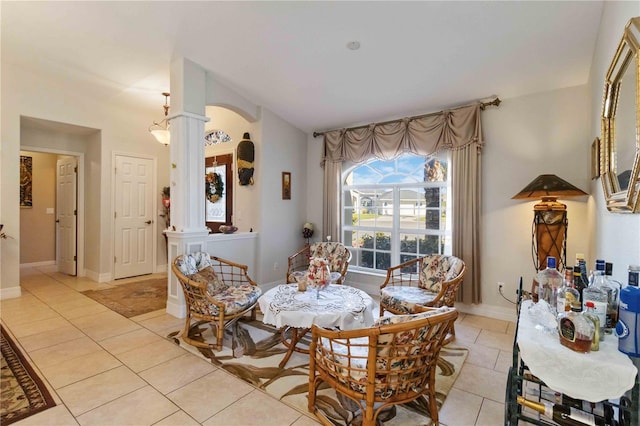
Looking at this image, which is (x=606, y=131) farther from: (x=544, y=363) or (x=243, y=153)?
(x=243, y=153)

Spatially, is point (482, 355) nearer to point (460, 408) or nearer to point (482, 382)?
point (482, 382)

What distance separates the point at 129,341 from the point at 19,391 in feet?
2.76

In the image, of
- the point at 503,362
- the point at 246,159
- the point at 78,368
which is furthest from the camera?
the point at 246,159

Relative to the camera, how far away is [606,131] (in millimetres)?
1902

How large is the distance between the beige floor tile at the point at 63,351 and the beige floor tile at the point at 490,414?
123 inches

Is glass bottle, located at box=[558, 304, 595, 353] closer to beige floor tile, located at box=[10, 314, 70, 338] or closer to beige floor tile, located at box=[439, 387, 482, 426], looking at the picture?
beige floor tile, located at box=[439, 387, 482, 426]

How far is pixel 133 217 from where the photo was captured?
5535 millimetres

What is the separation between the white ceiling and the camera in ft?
8.39

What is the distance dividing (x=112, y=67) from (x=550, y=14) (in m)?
4.68

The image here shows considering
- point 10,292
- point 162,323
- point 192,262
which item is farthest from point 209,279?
point 10,292

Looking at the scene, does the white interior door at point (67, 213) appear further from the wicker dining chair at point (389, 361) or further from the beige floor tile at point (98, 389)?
the wicker dining chair at point (389, 361)

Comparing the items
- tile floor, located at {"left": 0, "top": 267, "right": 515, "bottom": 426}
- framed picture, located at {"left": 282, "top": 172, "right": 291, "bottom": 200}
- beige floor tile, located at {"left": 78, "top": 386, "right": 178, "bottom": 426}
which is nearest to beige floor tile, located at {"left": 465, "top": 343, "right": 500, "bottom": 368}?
tile floor, located at {"left": 0, "top": 267, "right": 515, "bottom": 426}

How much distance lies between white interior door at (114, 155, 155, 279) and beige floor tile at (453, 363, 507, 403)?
5.44m

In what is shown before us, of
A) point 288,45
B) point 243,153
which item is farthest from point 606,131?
point 243,153
